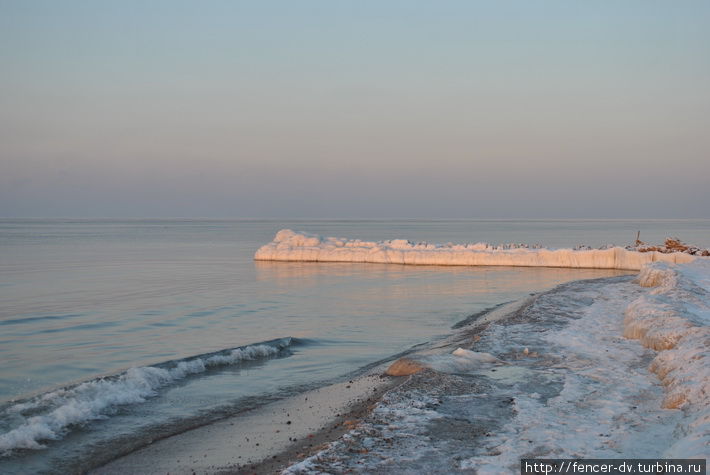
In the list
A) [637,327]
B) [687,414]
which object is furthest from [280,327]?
[687,414]

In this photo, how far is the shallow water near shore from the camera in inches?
388

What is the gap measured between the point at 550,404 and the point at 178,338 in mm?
11331

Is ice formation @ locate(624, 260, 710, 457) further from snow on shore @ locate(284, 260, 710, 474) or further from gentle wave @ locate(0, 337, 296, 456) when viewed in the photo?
gentle wave @ locate(0, 337, 296, 456)

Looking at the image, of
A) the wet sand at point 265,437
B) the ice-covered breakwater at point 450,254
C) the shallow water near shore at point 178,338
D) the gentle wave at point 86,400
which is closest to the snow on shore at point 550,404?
the wet sand at point 265,437

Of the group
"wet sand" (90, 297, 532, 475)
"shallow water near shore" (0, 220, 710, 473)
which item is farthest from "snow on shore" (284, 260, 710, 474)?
"shallow water near shore" (0, 220, 710, 473)

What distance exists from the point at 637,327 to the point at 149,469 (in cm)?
1166

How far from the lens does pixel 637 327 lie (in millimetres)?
14469

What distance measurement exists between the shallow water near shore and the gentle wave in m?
0.03

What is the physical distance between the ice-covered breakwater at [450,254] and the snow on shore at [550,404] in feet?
82.5

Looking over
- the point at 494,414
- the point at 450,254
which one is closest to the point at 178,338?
the point at 494,414

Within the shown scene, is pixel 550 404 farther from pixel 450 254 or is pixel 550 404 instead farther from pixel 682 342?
pixel 450 254

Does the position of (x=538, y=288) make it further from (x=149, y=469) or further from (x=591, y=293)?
(x=149, y=469)

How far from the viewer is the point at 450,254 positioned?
44656 millimetres

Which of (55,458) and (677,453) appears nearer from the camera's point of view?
(677,453)
